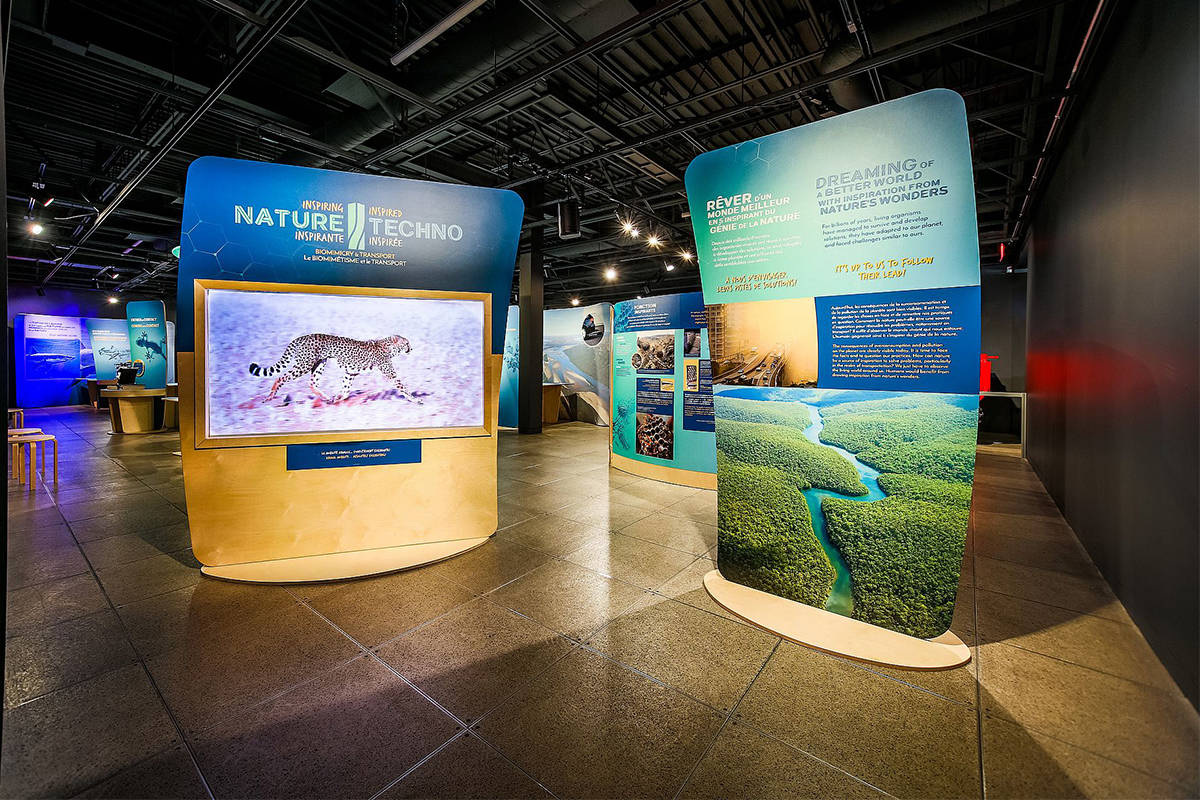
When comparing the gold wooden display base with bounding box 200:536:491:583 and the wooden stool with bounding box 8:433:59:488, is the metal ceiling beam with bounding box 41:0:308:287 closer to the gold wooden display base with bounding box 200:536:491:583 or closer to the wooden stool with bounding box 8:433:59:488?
the wooden stool with bounding box 8:433:59:488

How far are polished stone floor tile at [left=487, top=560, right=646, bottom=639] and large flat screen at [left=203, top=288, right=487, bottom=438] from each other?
129cm

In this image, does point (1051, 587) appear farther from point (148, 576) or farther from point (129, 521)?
point (129, 521)

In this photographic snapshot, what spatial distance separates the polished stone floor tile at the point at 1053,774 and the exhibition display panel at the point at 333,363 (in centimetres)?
324

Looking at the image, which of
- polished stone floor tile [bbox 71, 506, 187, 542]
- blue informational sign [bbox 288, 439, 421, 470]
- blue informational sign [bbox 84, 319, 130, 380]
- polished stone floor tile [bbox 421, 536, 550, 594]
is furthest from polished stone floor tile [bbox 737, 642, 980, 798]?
blue informational sign [bbox 84, 319, 130, 380]

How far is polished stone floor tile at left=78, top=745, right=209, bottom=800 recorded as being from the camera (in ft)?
5.66

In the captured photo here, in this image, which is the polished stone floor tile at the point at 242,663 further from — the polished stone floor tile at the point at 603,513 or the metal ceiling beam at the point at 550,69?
the metal ceiling beam at the point at 550,69

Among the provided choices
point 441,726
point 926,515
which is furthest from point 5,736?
point 926,515

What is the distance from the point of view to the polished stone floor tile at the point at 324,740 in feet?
5.82

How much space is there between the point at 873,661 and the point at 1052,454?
481cm

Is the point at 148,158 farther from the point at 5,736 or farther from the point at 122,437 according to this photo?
the point at 5,736

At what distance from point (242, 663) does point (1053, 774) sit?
3424 mm

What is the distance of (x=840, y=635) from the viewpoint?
2699mm

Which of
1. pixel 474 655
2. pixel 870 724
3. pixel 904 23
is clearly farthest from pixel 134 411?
pixel 904 23

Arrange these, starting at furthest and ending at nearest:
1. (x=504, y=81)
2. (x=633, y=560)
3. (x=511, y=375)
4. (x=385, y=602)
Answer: (x=511, y=375) < (x=504, y=81) < (x=633, y=560) < (x=385, y=602)
